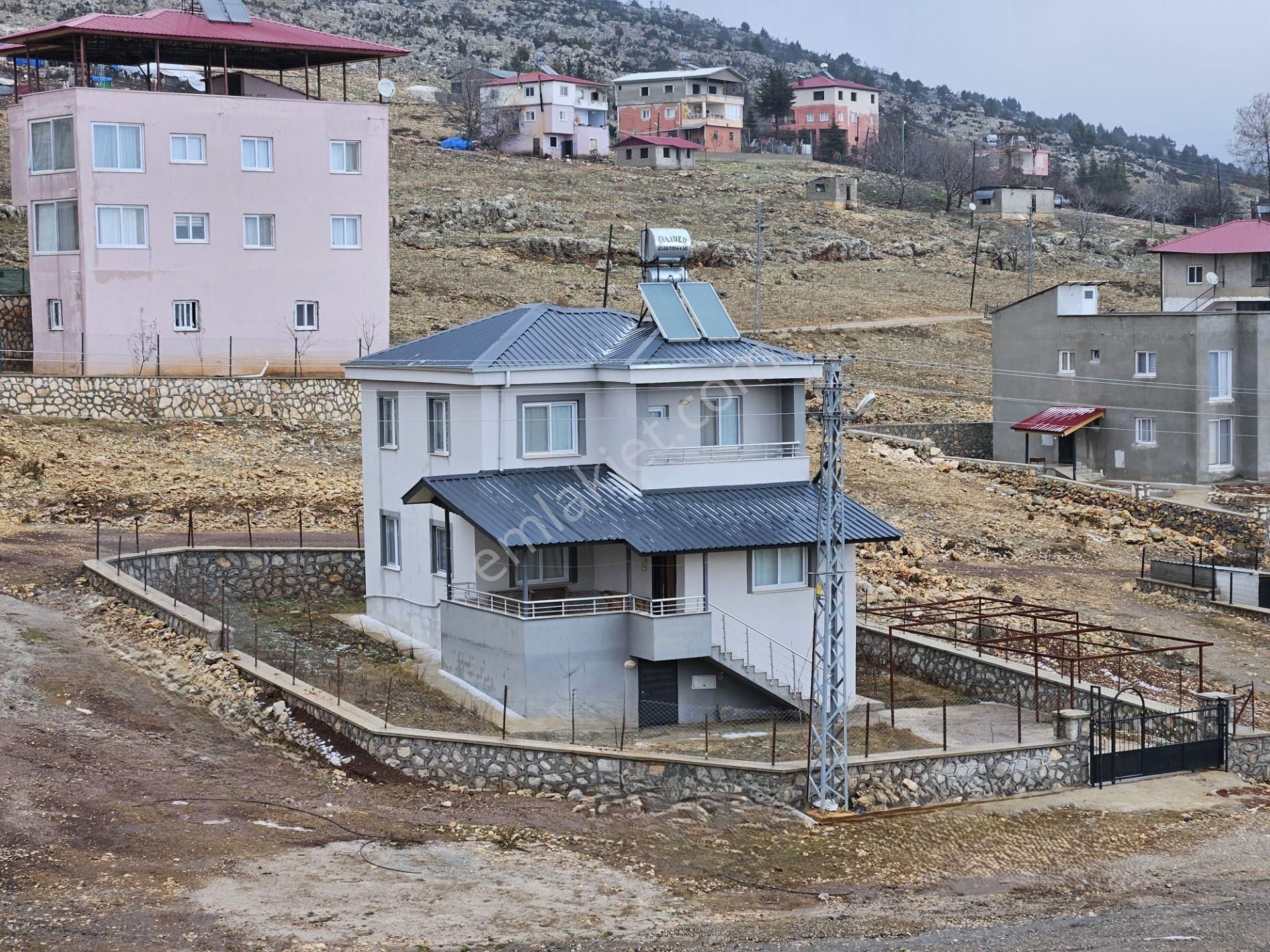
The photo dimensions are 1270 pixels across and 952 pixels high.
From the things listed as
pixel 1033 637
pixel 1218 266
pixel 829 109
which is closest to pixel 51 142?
pixel 1033 637

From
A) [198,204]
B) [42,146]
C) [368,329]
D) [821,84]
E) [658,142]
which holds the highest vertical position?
[821,84]

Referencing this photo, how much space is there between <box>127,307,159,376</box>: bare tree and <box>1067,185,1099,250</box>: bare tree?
257 feet

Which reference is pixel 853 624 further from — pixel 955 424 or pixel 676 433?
pixel 955 424

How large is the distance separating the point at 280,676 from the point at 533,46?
17461 cm

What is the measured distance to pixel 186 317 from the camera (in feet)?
172

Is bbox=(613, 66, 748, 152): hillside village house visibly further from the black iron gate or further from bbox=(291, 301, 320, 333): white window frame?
the black iron gate

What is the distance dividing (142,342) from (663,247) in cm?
2231

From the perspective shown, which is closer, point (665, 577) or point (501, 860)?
point (501, 860)

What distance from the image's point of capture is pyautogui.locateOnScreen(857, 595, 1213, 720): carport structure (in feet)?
107

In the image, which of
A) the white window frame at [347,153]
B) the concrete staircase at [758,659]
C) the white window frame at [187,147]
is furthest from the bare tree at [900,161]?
the concrete staircase at [758,659]

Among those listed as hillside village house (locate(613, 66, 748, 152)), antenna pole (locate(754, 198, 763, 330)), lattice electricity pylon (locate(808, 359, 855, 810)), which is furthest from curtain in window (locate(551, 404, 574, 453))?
hillside village house (locate(613, 66, 748, 152))

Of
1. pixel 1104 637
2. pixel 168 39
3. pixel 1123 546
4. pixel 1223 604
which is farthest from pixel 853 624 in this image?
pixel 168 39

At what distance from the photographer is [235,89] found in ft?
186

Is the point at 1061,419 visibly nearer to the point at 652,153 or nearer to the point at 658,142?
the point at 652,153
